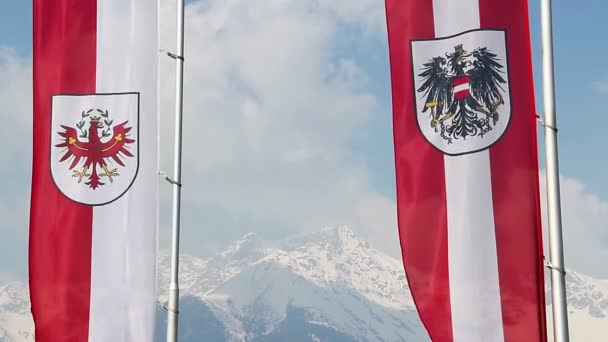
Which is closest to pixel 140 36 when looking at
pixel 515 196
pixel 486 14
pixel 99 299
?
pixel 99 299

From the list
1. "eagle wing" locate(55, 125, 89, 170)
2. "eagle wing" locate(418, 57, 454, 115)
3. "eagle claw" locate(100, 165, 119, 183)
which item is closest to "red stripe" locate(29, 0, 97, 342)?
"eagle wing" locate(55, 125, 89, 170)

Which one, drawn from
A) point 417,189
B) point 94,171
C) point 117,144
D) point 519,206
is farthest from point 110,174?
point 519,206

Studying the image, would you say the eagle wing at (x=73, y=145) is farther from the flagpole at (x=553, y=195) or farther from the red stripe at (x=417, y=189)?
the flagpole at (x=553, y=195)

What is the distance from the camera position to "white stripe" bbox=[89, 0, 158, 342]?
640 inches

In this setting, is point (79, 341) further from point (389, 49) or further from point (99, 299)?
point (389, 49)

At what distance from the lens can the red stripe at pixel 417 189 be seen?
1441cm

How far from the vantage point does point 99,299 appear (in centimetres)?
1634

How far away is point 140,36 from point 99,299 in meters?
4.54

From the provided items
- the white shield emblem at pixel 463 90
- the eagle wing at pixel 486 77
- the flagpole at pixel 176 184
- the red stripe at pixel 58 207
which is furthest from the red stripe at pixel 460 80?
the red stripe at pixel 58 207

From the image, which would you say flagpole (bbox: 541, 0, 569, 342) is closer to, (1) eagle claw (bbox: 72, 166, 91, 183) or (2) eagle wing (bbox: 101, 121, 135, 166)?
(2) eagle wing (bbox: 101, 121, 135, 166)

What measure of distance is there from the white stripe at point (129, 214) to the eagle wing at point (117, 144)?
0.27 metres

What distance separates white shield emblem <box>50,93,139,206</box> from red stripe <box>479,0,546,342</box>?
619 centimetres

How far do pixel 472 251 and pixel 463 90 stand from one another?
2503 millimetres

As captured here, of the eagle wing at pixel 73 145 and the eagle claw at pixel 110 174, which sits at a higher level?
the eagle wing at pixel 73 145
